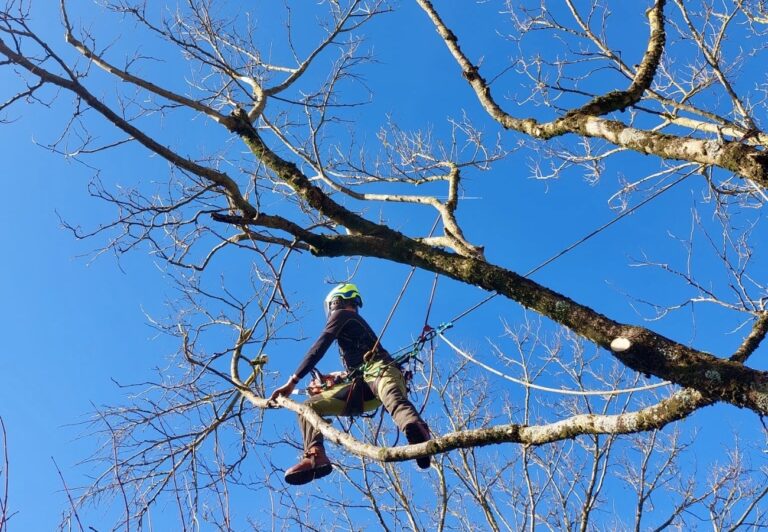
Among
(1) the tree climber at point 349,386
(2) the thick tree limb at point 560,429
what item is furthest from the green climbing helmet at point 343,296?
(2) the thick tree limb at point 560,429

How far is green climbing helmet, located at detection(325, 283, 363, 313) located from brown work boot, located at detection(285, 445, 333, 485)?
1.15 m

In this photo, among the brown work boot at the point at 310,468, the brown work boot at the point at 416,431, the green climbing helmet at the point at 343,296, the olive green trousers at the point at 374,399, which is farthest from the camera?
the green climbing helmet at the point at 343,296

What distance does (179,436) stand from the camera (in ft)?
14.0

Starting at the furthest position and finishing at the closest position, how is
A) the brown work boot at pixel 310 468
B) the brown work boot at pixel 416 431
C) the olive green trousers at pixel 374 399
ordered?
the brown work boot at pixel 310 468, the olive green trousers at pixel 374 399, the brown work boot at pixel 416 431

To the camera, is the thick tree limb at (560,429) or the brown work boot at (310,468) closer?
the thick tree limb at (560,429)

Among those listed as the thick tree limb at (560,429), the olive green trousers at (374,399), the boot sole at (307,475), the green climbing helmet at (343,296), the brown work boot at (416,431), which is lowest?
the thick tree limb at (560,429)

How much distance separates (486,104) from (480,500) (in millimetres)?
5198

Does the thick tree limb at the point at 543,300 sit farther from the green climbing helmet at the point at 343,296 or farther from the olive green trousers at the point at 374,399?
the green climbing helmet at the point at 343,296

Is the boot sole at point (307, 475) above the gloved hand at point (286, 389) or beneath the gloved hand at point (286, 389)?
beneath

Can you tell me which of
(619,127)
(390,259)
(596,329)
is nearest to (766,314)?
(596,329)

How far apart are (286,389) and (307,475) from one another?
1.95 ft

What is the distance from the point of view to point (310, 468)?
419 centimetres

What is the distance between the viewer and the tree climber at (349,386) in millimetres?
4137

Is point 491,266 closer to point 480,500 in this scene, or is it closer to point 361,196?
point 361,196
